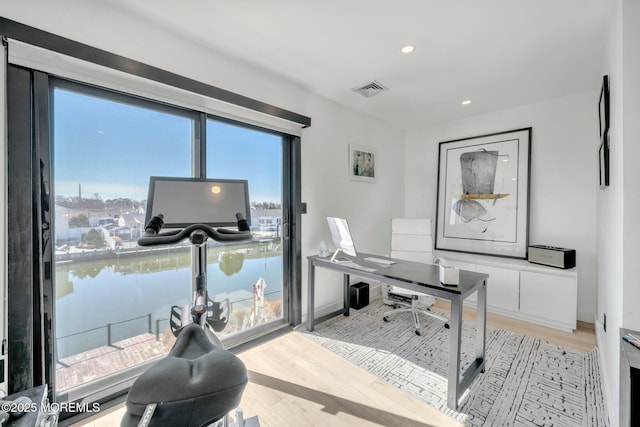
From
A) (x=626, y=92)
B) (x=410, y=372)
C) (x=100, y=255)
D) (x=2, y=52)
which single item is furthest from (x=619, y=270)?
(x=2, y=52)

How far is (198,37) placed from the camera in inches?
75.1

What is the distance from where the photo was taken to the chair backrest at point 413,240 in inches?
122

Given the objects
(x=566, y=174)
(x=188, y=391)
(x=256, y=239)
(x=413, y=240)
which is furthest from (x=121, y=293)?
(x=566, y=174)

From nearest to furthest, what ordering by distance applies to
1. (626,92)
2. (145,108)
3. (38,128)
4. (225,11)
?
(626,92), (38,128), (225,11), (145,108)

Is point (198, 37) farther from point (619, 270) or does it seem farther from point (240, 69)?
point (619, 270)

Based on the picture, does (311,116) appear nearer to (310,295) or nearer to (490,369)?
(310,295)

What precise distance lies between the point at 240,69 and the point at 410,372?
2.82m

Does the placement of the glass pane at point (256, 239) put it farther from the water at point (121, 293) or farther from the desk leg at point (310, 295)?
the desk leg at point (310, 295)

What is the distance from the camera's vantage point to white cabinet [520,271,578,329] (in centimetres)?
262

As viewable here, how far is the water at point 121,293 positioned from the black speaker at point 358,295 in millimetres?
1489

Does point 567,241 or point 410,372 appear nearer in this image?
point 410,372

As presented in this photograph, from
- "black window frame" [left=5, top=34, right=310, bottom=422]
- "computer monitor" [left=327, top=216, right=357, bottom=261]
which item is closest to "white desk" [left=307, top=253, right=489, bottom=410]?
"computer monitor" [left=327, top=216, right=357, bottom=261]

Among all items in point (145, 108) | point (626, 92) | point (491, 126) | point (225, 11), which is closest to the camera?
point (626, 92)

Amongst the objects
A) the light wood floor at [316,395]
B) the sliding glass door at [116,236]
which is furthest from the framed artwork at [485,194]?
the sliding glass door at [116,236]
